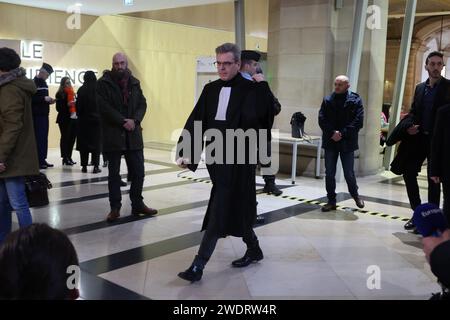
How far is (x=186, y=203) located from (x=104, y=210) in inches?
37.6

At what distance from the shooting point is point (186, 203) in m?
5.92

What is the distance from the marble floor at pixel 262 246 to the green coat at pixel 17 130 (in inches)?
32.4

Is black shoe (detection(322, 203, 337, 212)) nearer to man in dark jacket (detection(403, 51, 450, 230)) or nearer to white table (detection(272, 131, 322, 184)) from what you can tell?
man in dark jacket (detection(403, 51, 450, 230))

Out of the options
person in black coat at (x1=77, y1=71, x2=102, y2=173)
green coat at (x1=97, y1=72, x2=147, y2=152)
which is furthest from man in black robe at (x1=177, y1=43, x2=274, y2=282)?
person in black coat at (x1=77, y1=71, x2=102, y2=173)

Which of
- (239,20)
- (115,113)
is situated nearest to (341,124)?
(115,113)

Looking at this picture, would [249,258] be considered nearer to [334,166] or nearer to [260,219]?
[260,219]

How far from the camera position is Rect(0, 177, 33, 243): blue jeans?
3.71 meters

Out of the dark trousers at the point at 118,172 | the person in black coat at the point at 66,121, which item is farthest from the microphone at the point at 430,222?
the person in black coat at the point at 66,121

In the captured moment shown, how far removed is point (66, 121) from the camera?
330 inches

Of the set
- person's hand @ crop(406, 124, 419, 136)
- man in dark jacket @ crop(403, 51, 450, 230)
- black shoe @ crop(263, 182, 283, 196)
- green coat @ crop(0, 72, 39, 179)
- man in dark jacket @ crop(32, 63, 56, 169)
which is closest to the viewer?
green coat @ crop(0, 72, 39, 179)

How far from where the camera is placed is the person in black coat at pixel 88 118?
24.7ft

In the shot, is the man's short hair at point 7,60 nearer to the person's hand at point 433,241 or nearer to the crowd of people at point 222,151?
the crowd of people at point 222,151

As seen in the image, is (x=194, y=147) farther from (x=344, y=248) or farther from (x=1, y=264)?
(x=1, y=264)

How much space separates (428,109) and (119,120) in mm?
2812
